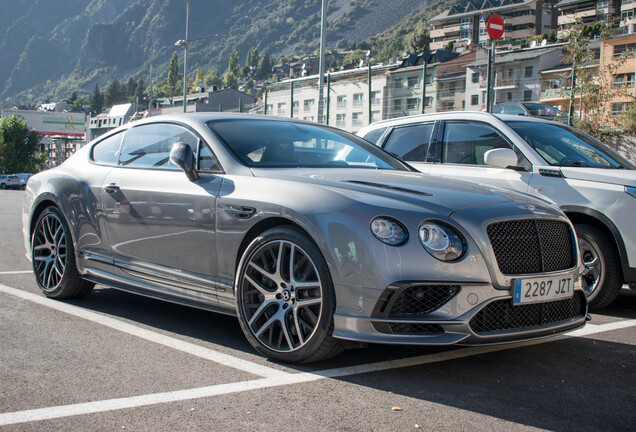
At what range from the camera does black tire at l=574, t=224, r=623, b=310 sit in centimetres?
590

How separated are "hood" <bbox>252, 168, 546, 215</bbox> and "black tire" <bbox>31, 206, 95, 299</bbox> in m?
2.04

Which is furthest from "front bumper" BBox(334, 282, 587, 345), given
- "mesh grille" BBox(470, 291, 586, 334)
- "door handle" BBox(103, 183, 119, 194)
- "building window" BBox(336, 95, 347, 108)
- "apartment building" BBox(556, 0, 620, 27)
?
"apartment building" BBox(556, 0, 620, 27)

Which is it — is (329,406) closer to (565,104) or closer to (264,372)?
(264,372)

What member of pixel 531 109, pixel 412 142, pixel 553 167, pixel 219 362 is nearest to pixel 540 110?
pixel 531 109

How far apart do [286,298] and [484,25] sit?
13016cm

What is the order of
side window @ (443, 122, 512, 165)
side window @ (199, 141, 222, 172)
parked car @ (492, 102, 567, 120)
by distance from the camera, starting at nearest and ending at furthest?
side window @ (199, 141, 222, 172) < side window @ (443, 122, 512, 165) < parked car @ (492, 102, 567, 120)

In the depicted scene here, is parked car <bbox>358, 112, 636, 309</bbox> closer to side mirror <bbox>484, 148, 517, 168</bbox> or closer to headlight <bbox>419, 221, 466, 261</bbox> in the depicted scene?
side mirror <bbox>484, 148, 517, 168</bbox>

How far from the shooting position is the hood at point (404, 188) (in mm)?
3848

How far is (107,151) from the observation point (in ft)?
18.6

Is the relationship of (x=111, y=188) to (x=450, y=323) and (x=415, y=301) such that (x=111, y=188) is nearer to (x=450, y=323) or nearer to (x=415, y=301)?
(x=415, y=301)

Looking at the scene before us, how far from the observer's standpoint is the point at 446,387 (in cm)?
358

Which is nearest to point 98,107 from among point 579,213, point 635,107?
point 635,107

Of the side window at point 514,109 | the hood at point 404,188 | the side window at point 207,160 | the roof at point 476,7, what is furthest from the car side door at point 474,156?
the roof at point 476,7

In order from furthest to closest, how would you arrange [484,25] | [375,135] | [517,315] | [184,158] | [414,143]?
1. [484,25]
2. [375,135]
3. [414,143]
4. [184,158]
5. [517,315]
